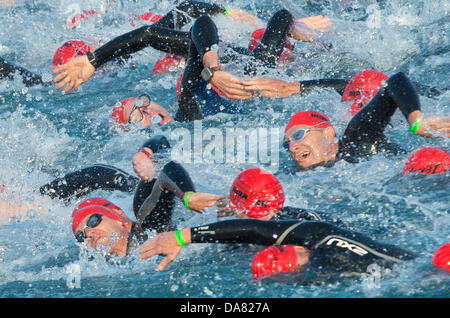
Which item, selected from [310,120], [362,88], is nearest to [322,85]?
[362,88]

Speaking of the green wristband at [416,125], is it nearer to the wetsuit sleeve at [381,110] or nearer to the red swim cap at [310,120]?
the wetsuit sleeve at [381,110]

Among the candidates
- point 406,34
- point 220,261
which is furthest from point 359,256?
point 406,34

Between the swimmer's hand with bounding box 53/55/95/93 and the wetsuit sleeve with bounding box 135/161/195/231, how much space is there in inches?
52.0

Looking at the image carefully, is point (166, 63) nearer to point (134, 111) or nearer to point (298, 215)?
point (134, 111)

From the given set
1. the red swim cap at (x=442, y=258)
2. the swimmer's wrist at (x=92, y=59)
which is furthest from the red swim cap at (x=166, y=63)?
the red swim cap at (x=442, y=258)

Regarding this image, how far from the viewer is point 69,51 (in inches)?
323

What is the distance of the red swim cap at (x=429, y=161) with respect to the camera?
203 inches

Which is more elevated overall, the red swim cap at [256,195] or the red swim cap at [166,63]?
the red swim cap at [166,63]

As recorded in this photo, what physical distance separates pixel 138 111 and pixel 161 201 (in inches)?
82.3

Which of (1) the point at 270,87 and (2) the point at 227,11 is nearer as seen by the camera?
(1) the point at 270,87

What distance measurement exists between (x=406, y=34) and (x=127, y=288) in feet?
18.5

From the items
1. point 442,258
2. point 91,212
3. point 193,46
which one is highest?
point 193,46

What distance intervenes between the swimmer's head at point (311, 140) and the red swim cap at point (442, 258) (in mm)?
1703

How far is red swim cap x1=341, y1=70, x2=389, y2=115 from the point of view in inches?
237
